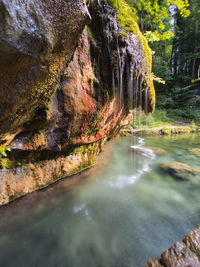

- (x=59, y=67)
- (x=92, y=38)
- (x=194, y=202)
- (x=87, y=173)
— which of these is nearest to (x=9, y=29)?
(x=59, y=67)

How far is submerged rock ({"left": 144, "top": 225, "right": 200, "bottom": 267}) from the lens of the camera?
1.29 meters

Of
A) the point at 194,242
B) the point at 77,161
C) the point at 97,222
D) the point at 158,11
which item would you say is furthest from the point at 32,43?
the point at 158,11

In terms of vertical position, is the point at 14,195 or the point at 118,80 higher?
the point at 118,80

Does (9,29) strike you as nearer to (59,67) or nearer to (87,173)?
(59,67)

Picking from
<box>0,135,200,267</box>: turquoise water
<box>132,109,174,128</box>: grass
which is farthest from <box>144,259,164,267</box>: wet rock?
<box>132,109,174,128</box>: grass

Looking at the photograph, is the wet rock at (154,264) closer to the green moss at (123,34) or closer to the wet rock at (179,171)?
the wet rock at (179,171)

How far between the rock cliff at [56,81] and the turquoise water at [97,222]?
508mm

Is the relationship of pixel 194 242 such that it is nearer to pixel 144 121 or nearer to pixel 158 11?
pixel 158 11

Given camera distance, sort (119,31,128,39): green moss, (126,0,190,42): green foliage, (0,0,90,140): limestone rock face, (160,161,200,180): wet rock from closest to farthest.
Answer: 1. (0,0,90,140): limestone rock face
2. (126,0,190,42): green foliage
3. (119,31,128,39): green moss
4. (160,161,200,180): wet rock

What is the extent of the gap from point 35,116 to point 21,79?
101 centimetres

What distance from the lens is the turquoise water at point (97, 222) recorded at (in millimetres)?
1798

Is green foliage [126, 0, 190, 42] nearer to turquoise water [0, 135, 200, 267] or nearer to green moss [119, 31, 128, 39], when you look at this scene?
green moss [119, 31, 128, 39]

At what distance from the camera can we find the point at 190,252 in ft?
4.57

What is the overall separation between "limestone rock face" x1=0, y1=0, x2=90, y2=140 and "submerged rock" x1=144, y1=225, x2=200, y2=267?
218cm
